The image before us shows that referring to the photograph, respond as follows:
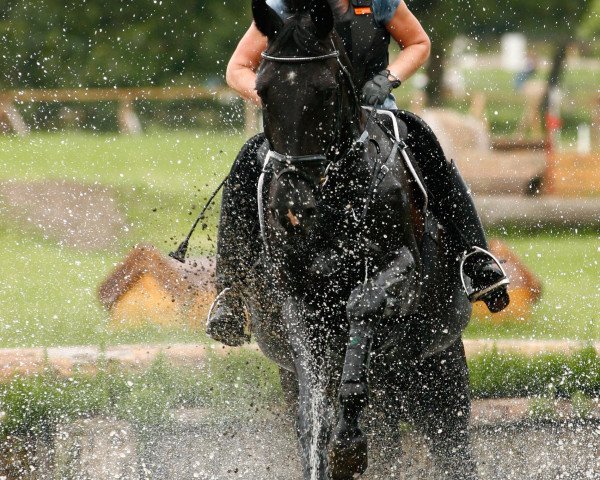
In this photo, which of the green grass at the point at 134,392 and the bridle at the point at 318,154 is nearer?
the bridle at the point at 318,154

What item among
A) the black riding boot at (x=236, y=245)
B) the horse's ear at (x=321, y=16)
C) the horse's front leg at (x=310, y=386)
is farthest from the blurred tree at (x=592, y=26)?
the horse's ear at (x=321, y=16)

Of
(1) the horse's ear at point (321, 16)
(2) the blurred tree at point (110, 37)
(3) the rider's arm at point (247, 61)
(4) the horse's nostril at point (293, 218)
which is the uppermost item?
(1) the horse's ear at point (321, 16)

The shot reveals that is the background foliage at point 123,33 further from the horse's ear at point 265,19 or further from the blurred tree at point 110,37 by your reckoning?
the horse's ear at point 265,19

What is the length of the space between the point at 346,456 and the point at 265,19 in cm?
181

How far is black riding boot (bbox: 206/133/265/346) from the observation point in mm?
5715

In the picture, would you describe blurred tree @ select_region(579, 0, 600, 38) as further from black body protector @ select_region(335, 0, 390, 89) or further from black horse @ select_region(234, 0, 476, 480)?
black horse @ select_region(234, 0, 476, 480)

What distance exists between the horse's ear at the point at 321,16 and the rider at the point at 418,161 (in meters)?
0.41

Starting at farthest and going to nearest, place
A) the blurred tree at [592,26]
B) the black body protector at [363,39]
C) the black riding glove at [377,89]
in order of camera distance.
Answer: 1. the blurred tree at [592,26]
2. the black body protector at [363,39]
3. the black riding glove at [377,89]

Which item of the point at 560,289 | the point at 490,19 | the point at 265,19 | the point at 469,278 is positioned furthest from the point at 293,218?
the point at 490,19

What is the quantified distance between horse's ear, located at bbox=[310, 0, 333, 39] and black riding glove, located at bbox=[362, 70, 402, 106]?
0.71 meters

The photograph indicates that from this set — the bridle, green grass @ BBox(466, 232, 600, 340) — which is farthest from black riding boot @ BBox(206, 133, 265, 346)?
green grass @ BBox(466, 232, 600, 340)

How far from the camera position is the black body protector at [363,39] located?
5664 millimetres

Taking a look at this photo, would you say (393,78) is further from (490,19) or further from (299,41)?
(490,19)

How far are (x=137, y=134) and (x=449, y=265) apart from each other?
20.4m
